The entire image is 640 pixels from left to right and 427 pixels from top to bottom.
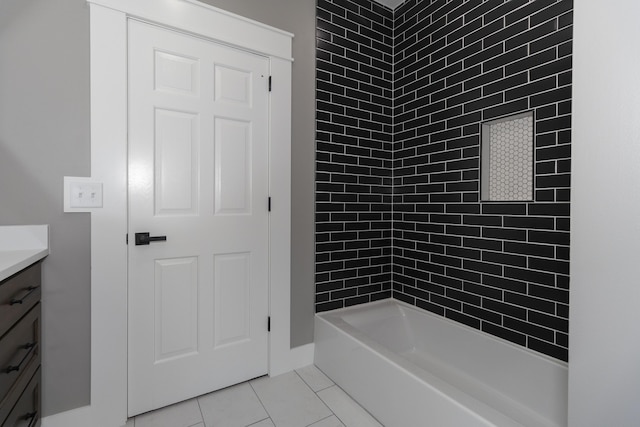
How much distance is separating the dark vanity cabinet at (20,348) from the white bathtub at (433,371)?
1.49 meters

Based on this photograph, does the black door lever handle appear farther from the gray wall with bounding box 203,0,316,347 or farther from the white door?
the gray wall with bounding box 203,0,316,347

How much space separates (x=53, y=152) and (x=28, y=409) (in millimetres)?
1122

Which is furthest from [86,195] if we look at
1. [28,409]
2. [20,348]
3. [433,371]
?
[433,371]

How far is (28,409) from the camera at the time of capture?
4.02 feet

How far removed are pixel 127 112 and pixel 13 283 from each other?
0.93 metres

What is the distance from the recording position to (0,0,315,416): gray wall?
1.33 metres

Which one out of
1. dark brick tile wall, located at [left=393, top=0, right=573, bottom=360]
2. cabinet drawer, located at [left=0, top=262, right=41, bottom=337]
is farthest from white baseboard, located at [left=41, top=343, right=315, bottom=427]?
dark brick tile wall, located at [left=393, top=0, right=573, bottom=360]

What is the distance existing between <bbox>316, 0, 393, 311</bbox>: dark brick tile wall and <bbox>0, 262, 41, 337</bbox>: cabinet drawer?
1.52m

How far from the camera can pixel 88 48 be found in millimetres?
1452

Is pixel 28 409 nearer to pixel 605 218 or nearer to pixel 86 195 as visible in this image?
pixel 86 195

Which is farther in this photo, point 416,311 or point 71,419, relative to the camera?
point 416,311

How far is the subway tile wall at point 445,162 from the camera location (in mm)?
1538

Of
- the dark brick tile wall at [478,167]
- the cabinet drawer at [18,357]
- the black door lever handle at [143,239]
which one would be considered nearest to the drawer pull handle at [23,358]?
the cabinet drawer at [18,357]

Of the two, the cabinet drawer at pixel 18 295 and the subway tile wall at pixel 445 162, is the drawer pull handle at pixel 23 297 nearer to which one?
the cabinet drawer at pixel 18 295
